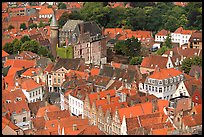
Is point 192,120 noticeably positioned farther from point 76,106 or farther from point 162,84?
point 76,106

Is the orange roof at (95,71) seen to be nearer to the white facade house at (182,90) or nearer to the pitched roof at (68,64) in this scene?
the pitched roof at (68,64)

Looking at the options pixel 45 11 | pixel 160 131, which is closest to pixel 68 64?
pixel 160 131

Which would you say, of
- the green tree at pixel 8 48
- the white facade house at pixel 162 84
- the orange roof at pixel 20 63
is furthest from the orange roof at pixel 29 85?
the green tree at pixel 8 48

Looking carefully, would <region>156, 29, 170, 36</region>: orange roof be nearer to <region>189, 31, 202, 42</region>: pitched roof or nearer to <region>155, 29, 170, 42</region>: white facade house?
<region>155, 29, 170, 42</region>: white facade house

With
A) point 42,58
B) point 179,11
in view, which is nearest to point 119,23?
point 179,11

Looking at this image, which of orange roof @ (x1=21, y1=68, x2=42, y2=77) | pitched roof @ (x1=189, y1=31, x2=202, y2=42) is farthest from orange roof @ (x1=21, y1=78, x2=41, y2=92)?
pitched roof @ (x1=189, y1=31, x2=202, y2=42)

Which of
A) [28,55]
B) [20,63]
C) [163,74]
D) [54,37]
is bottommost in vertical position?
[28,55]

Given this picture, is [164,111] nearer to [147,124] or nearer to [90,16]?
[147,124]
